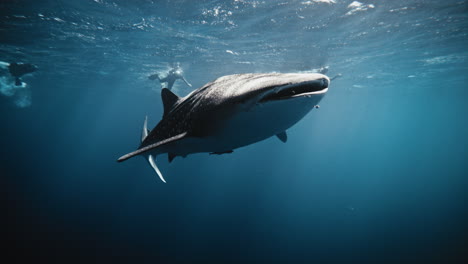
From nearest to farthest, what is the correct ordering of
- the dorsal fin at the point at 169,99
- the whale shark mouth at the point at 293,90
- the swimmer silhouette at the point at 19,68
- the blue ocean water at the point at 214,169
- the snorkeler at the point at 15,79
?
the whale shark mouth at the point at 293,90 → the dorsal fin at the point at 169,99 → the blue ocean water at the point at 214,169 → the swimmer silhouette at the point at 19,68 → the snorkeler at the point at 15,79

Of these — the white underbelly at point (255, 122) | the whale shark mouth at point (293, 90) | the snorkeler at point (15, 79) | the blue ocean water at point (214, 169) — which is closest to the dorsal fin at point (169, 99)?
the white underbelly at point (255, 122)

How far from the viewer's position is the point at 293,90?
66.2 inches

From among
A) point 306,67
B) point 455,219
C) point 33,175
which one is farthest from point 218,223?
point 455,219

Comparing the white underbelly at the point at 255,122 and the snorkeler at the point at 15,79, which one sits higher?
the snorkeler at the point at 15,79

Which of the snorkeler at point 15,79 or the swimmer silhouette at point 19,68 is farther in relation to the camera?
the snorkeler at point 15,79

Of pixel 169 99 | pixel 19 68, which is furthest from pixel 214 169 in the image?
pixel 169 99

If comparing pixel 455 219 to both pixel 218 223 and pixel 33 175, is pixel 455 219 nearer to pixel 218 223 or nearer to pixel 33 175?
pixel 218 223

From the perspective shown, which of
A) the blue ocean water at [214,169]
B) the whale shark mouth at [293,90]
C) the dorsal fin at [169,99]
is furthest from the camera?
the blue ocean water at [214,169]

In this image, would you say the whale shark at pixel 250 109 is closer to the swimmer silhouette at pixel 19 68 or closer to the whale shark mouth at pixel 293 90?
the whale shark mouth at pixel 293 90

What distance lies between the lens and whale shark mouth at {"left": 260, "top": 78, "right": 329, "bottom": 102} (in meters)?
1.60

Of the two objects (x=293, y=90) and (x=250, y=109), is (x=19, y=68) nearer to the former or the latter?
(x=250, y=109)

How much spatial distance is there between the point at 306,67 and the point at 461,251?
23092mm

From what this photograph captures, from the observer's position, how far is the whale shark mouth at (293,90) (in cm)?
160

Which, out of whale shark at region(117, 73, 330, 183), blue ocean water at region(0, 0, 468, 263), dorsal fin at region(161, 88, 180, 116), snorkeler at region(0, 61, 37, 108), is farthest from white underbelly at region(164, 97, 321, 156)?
snorkeler at region(0, 61, 37, 108)
